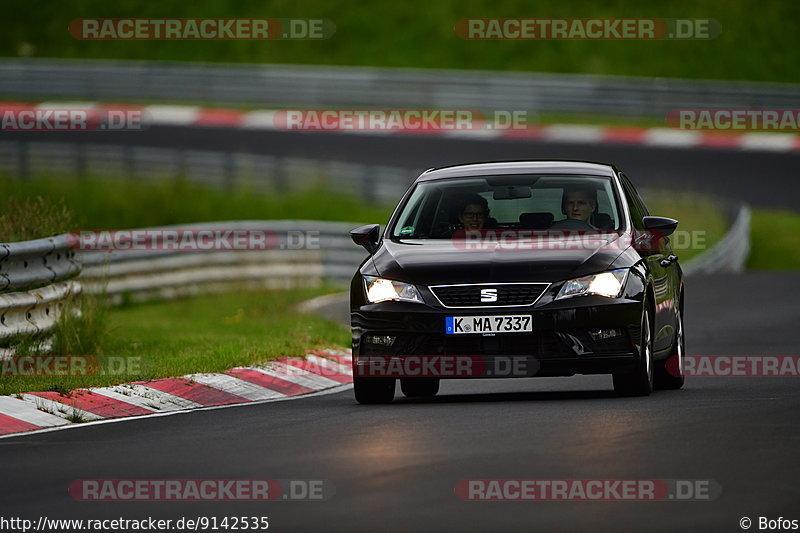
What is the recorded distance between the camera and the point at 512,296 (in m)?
11.1

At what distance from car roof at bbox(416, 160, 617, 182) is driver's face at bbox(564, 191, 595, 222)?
22 cm

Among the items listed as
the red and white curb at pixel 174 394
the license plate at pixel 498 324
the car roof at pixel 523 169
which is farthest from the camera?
the car roof at pixel 523 169

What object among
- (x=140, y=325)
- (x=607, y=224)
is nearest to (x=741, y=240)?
(x=140, y=325)

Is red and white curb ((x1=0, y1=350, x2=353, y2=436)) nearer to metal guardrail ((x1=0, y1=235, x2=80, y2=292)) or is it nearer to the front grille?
metal guardrail ((x1=0, y1=235, x2=80, y2=292))

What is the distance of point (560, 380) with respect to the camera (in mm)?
14086

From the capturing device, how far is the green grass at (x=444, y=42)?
→ 47.8m

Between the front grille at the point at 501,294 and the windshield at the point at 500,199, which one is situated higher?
the windshield at the point at 500,199

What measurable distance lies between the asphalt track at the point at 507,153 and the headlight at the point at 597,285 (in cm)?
2559

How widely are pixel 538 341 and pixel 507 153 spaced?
28811mm

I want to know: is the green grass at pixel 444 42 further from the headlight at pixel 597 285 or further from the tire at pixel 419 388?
the headlight at pixel 597 285

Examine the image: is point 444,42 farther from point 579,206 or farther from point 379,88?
point 579,206

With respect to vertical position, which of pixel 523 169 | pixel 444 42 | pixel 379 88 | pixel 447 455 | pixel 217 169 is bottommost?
pixel 447 455

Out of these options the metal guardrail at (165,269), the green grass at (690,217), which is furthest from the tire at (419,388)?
the green grass at (690,217)

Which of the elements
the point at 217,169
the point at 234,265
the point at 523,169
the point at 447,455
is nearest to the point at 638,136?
the point at 217,169
